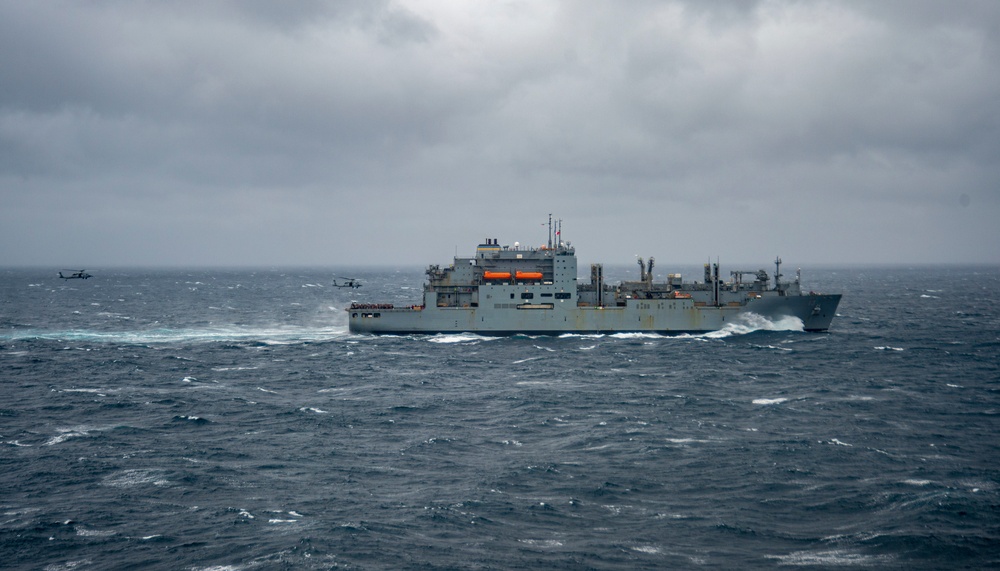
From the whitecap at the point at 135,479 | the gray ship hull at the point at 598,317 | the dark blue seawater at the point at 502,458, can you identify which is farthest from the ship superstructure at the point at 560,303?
the whitecap at the point at 135,479

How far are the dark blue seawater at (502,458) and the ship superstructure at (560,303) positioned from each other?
7574 millimetres

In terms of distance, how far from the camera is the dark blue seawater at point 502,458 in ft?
77.7

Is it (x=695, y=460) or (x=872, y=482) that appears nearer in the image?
(x=872, y=482)

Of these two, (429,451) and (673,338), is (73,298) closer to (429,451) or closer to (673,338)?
(673,338)

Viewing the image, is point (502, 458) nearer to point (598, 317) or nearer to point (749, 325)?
point (598, 317)

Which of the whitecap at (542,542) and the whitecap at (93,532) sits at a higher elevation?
the whitecap at (93,532)

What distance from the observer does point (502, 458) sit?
33.1 metres

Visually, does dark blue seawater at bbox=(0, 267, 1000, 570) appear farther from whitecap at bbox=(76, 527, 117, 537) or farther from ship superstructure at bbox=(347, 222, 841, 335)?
ship superstructure at bbox=(347, 222, 841, 335)

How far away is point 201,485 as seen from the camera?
29406 millimetres

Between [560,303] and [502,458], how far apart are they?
40117 mm

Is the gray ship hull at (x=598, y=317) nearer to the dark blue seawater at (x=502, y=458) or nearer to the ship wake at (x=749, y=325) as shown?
the ship wake at (x=749, y=325)

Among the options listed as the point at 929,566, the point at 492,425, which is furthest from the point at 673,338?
the point at 929,566

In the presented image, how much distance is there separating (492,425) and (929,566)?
21.7 metres

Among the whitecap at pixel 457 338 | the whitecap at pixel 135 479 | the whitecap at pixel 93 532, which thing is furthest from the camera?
the whitecap at pixel 457 338
